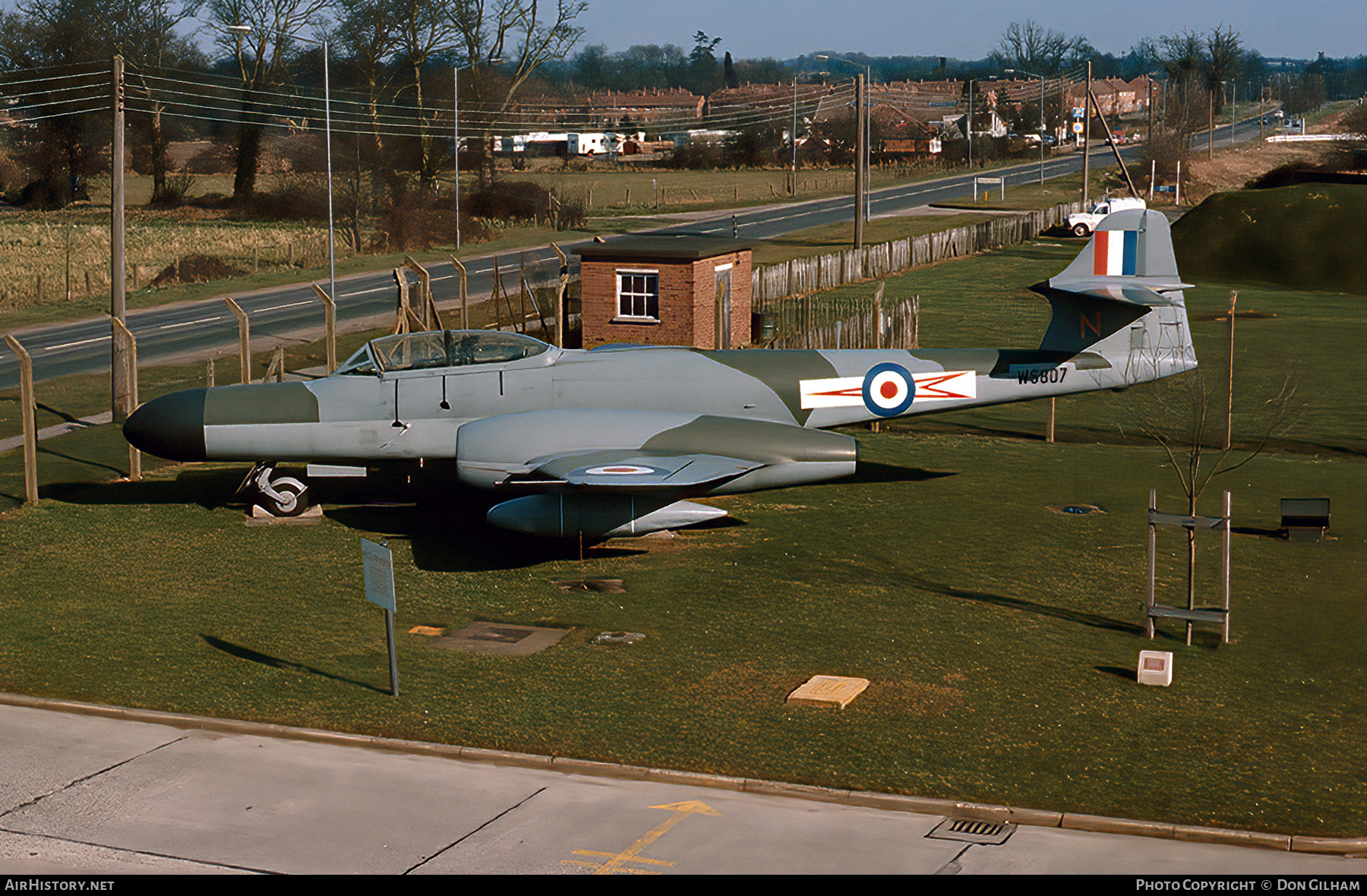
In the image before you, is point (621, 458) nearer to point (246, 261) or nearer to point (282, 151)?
point (246, 261)

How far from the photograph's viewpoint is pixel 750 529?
2050 cm

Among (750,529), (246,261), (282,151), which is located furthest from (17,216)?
(750,529)

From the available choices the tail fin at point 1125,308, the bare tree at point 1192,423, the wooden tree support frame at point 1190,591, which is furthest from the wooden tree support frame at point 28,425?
the bare tree at point 1192,423

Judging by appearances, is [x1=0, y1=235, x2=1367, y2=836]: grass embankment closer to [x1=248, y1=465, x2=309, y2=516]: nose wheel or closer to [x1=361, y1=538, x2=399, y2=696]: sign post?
[x1=361, y1=538, x2=399, y2=696]: sign post

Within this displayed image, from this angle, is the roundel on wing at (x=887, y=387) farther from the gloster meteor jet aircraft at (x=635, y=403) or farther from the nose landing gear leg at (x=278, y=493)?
the nose landing gear leg at (x=278, y=493)

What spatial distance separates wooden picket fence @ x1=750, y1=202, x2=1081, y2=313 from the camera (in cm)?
4681

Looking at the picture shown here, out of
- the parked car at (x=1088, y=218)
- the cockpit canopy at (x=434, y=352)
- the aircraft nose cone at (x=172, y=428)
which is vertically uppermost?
the parked car at (x=1088, y=218)

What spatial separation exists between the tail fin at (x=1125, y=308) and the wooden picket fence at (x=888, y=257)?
58.2ft

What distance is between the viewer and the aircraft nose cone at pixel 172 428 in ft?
64.9

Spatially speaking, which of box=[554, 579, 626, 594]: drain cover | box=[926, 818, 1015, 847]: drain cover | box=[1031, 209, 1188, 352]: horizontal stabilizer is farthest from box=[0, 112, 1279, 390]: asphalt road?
box=[926, 818, 1015, 847]: drain cover

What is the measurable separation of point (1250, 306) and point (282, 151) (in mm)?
69249

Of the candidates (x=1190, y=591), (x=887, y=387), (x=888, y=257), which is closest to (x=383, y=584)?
(x=1190, y=591)

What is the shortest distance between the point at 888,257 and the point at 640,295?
87.4ft

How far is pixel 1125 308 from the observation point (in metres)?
21.7
